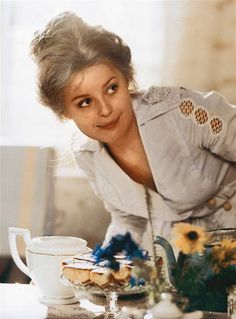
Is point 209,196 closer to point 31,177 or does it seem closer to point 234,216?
point 234,216

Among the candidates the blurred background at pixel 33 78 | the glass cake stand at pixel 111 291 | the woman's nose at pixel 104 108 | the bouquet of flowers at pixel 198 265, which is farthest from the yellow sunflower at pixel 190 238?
the blurred background at pixel 33 78

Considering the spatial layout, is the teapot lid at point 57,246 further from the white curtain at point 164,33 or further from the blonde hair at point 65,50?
the white curtain at point 164,33

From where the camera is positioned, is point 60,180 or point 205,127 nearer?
point 205,127

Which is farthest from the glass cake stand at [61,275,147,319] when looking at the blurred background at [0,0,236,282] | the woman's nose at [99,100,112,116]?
the blurred background at [0,0,236,282]

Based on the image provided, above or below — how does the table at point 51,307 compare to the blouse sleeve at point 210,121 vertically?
below

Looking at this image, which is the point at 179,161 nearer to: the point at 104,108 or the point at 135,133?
the point at 135,133

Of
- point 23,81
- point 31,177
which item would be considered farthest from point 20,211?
point 23,81

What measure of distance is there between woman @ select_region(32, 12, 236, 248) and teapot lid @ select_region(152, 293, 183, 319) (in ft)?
1.80

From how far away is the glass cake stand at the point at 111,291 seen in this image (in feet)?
2.79

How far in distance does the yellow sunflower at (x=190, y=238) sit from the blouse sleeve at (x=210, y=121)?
1.92ft

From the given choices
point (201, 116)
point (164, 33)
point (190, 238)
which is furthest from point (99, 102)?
point (164, 33)

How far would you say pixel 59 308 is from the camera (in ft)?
3.21

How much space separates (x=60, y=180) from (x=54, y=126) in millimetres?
167

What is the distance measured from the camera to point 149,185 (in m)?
1.39
